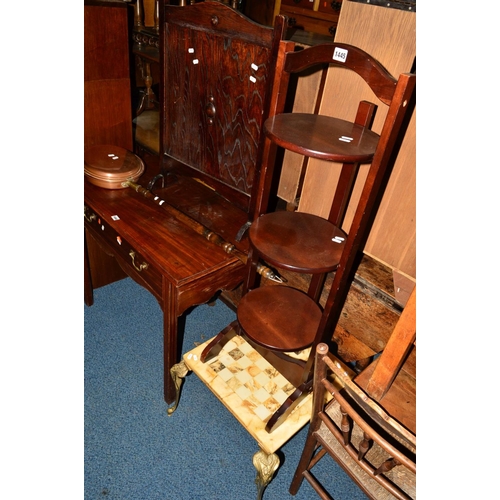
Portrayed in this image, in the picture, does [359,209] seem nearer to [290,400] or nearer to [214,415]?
[290,400]

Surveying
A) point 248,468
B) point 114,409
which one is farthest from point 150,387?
point 248,468

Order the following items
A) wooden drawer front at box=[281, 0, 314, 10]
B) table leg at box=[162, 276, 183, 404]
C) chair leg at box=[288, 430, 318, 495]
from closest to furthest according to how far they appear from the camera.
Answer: chair leg at box=[288, 430, 318, 495] < table leg at box=[162, 276, 183, 404] < wooden drawer front at box=[281, 0, 314, 10]

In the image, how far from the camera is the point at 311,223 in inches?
56.3

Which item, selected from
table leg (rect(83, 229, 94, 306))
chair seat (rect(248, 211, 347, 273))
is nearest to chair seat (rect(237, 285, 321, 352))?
chair seat (rect(248, 211, 347, 273))

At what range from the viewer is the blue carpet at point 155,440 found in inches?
62.3

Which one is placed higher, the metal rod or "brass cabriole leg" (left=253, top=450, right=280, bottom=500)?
the metal rod

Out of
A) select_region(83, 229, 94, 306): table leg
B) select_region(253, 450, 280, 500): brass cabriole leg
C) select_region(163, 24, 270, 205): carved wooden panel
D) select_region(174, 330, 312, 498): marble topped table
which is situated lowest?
select_region(83, 229, 94, 306): table leg

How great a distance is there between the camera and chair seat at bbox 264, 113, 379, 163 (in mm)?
1004

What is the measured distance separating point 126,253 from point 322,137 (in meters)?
1.05

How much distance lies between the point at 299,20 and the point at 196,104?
261 cm

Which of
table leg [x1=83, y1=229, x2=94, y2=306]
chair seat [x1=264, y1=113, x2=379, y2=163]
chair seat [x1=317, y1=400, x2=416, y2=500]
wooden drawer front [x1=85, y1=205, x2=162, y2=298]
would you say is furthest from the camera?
table leg [x1=83, y1=229, x2=94, y2=306]

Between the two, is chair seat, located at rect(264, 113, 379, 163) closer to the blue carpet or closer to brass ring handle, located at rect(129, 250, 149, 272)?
brass ring handle, located at rect(129, 250, 149, 272)

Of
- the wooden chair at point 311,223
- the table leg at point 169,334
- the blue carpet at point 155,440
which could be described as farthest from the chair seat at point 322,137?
the blue carpet at point 155,440

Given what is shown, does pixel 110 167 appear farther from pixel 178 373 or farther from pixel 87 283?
pixel 178 373
